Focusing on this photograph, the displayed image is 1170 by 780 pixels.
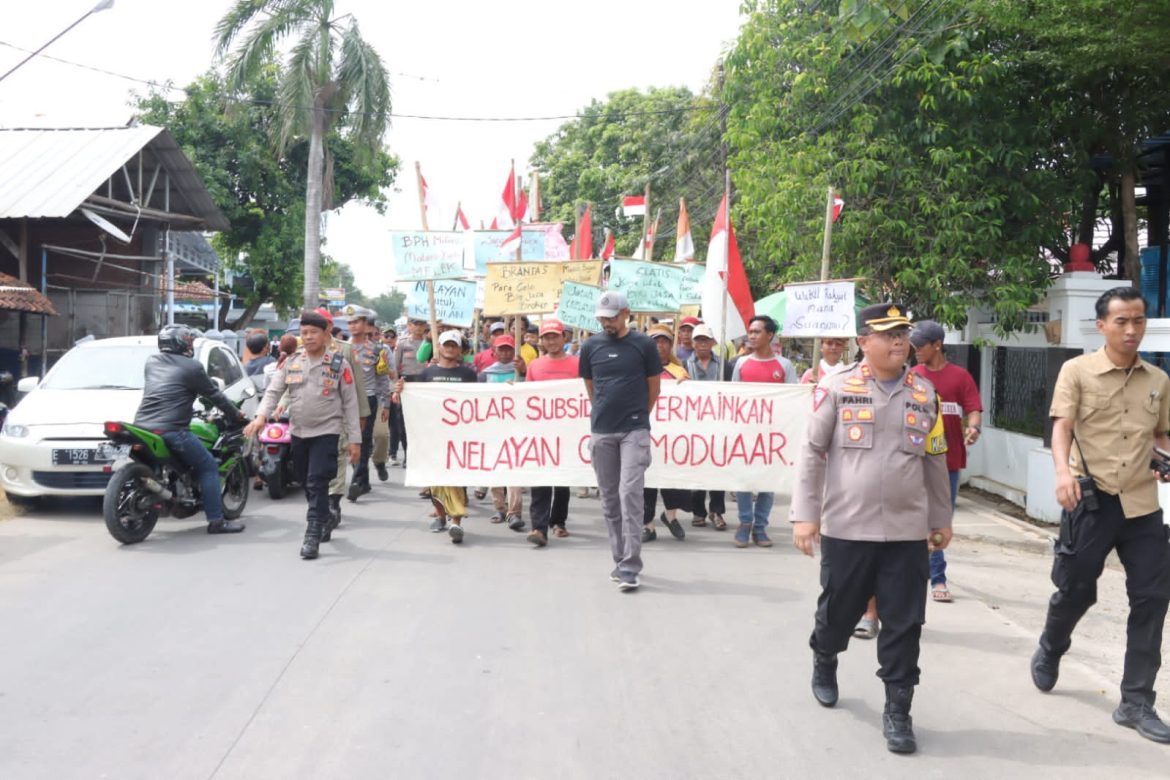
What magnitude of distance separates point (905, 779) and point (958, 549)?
18.3ft

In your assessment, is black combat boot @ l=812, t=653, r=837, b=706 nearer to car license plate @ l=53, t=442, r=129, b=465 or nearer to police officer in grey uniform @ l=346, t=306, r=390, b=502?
police officer in grey uniform @ l=346, t=306, r=390, b=502

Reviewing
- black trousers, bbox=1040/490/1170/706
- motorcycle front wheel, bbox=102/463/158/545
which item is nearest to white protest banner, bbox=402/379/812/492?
motorcycle front wheel, bbox=102/463/158/545

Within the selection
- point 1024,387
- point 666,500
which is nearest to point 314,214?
point 1024,387

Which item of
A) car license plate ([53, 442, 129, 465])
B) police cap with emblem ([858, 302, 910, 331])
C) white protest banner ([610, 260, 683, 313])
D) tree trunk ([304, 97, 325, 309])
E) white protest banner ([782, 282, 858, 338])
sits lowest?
car license plate ([53, 442, 129, 465])

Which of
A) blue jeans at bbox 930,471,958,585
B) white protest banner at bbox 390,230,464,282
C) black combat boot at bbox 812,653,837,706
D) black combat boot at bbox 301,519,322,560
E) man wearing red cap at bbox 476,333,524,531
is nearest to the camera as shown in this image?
black combat boot at bbox 812,653,837,706

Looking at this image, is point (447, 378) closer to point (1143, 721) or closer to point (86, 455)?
point (86, 455)

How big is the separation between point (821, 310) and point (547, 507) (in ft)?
10.0

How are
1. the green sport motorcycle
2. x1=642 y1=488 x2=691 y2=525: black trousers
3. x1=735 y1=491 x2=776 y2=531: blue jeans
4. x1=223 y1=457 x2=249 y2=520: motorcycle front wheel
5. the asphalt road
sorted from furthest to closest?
x1=223 y1=457 x2=249 y2=520: motorcycle front wheel, x1=642 y1=488 x2=691 y2=525: black trousers, x1=735 y1=491 x2=776 y2=531: blue jeans, the green sport motorcycle, the asphalt road

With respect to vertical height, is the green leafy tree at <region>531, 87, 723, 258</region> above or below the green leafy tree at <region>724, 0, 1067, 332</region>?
above

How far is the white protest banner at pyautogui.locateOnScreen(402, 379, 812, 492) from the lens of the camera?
9180 mm

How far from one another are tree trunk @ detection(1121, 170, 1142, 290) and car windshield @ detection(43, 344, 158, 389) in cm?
1061

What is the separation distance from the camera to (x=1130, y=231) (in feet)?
39.5

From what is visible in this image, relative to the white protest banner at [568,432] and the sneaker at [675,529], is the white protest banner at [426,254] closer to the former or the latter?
the white protest banner at [568,432]

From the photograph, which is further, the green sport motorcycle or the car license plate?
the car license plate
